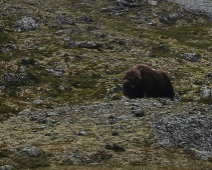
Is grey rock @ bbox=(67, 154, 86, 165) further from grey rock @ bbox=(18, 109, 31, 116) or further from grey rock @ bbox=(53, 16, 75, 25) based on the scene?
grey rock @ bbox=(53, 16, 75, 25)

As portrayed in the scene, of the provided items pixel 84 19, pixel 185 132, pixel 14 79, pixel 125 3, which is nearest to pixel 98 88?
pixel 14 79

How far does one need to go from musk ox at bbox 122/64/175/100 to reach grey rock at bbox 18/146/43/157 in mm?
11743

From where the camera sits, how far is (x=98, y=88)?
121 ft

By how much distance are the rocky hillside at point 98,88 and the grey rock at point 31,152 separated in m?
0.04

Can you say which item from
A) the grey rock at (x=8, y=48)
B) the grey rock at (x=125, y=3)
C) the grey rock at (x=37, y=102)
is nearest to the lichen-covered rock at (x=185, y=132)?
the grey rock at (x=37, y=102)

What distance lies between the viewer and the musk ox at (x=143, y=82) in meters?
29.3

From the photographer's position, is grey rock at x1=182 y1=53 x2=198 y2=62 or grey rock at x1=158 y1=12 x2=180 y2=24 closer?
grey rock at x1=182 y1=53 x2=198 y2=62

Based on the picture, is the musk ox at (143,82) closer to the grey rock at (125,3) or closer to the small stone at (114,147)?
the small stone at (114,147)

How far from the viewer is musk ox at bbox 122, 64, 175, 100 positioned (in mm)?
29281

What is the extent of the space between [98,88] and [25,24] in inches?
1045

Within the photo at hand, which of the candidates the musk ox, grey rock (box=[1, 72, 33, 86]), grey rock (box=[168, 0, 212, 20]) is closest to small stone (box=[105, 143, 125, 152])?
the musk ox

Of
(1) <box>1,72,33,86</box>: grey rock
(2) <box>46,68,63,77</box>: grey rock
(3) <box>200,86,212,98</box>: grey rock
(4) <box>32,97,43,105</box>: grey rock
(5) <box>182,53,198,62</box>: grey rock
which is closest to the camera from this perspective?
(4) <box>32,97,43,105</box>: grey rock

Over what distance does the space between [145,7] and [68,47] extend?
105ft

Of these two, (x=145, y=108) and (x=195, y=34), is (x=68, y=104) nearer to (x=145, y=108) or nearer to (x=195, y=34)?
(x=145, y=108)
